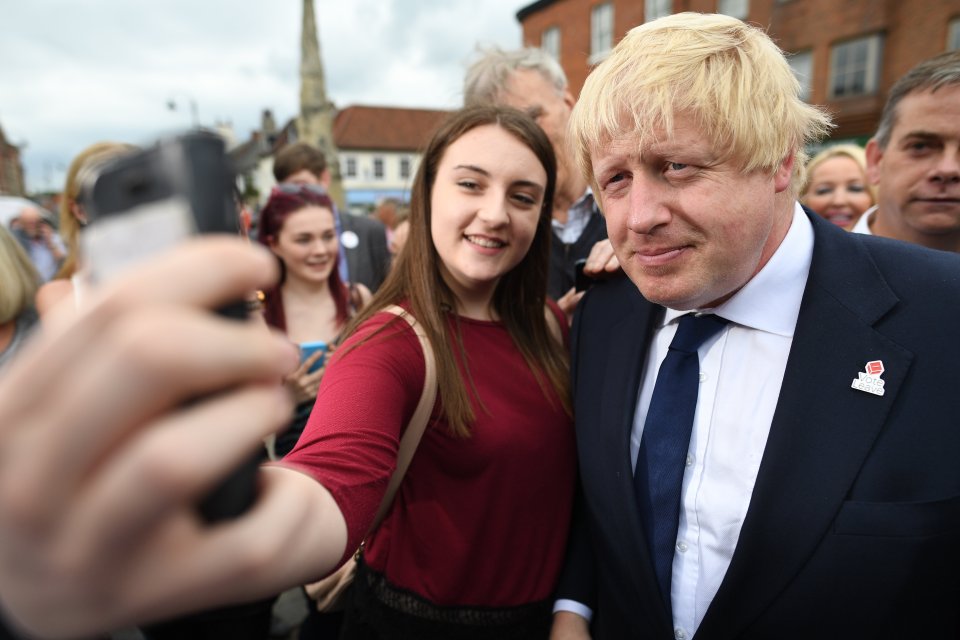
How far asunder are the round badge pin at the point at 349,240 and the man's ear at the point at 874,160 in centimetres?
363

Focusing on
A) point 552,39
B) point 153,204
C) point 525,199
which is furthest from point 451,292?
point 552,39

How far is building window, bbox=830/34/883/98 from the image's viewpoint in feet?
44.6

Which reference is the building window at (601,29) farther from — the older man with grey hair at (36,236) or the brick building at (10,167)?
the brick building at (10,167)

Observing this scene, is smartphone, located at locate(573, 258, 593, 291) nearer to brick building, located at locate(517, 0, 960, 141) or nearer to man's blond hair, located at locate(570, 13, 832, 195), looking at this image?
man's blond hair, located at locate(570, 13, 832, 195)

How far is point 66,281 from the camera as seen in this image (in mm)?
2697

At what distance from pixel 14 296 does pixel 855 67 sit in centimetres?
1845

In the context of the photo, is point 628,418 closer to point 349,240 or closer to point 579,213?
point 579,213

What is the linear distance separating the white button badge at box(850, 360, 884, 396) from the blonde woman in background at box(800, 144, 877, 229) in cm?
362

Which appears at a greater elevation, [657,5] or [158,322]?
[657,5]

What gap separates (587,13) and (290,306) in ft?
67.2

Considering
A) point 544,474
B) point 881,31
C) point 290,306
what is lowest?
point 544,474

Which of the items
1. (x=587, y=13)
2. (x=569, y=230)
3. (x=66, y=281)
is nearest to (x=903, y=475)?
(x=569, y=230)

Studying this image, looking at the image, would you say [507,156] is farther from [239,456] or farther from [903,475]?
[239,456]

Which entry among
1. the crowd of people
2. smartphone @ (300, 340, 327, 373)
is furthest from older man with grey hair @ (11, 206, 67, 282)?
the crowd of people
